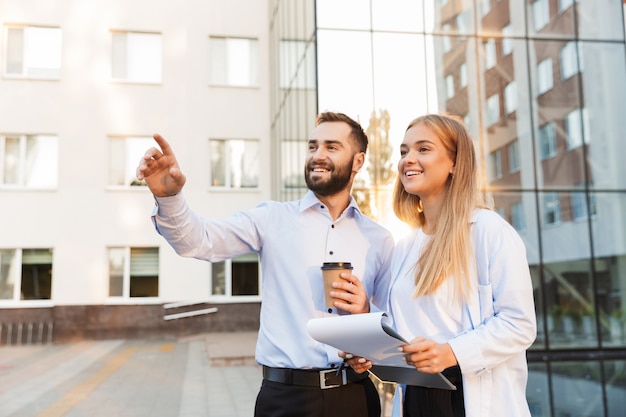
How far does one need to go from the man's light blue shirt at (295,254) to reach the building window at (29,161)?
14908mm

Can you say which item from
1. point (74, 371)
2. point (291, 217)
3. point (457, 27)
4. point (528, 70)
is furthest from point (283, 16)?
point (291, 217)

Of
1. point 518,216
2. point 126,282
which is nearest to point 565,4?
point 518,216

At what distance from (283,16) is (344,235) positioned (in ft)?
41.8

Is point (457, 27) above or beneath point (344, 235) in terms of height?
above

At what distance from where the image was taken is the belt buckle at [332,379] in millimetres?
2350

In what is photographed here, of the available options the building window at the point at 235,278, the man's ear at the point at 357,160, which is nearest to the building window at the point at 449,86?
the building window at the point at 235,278

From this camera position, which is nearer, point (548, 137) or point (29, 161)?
point (548, 137)

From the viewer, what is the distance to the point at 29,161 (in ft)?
52.1

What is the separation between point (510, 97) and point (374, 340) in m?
11.1

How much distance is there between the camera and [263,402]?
94.3 inches

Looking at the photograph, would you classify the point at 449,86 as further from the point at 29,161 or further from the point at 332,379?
the point at 29,161

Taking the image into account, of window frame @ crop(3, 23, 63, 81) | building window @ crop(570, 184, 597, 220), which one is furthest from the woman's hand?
window frame @ crop(3, 23, 63, 81)

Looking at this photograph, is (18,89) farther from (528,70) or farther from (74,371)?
(528,70)

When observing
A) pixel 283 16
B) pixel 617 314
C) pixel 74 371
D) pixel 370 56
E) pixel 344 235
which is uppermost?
pixel 283 16
